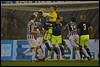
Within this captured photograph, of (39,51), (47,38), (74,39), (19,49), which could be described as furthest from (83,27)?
(19,49)

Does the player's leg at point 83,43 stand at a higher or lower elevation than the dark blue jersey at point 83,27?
lower

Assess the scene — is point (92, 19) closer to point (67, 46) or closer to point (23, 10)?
point (67, 46)

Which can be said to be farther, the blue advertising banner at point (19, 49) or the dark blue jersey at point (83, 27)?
the blue advertising banner at point (19, 49)

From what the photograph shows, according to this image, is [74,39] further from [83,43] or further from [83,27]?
[83,27]

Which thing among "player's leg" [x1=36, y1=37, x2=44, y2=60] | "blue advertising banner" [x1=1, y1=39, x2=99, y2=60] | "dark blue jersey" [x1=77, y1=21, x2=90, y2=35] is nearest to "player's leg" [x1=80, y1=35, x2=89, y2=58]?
"dark blue jersey" [x1=77, y1=21, x2=90, y2=35]

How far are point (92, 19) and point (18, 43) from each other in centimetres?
316

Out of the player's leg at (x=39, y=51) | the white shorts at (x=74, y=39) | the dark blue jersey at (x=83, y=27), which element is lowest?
the player's leg at (x=39, y=51)

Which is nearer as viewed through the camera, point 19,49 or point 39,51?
point 39,51

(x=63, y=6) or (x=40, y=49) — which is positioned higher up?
(x=63, y=6)

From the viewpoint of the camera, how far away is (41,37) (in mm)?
16172

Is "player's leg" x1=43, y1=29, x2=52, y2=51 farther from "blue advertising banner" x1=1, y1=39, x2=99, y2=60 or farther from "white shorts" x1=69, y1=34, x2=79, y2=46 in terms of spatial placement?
"white shorts" x1=69, y1=34, x2=79, y2=46

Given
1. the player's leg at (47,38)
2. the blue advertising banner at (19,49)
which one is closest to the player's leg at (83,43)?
the blue advertising banner at (19,49)

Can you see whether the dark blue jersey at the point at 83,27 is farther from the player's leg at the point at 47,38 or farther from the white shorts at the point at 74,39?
the player's leg at the point at 47,38

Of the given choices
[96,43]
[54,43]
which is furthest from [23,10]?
[96,43]
